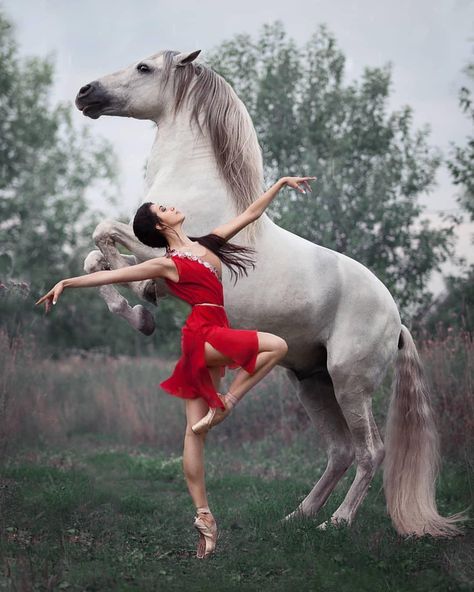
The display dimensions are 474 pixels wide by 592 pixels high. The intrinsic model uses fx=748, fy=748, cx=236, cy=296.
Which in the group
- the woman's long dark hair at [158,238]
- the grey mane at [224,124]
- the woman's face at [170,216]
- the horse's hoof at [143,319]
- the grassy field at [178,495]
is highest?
the grey mane at [224,124]

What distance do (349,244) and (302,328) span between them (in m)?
8.85

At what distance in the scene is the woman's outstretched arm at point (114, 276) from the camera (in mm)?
3666

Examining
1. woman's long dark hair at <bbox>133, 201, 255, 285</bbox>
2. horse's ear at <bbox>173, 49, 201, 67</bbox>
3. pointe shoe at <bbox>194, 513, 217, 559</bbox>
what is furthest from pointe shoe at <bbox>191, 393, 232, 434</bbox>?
horse's ear at <bbox>173, 49, 201, 67</bbox>

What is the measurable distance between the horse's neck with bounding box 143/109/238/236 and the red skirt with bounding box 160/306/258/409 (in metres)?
0.97

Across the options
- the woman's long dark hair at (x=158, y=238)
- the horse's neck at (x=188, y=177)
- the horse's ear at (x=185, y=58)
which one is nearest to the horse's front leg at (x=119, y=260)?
the horse's neck at (x=188, y=177)

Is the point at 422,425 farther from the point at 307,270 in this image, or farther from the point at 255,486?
the point at 255,486

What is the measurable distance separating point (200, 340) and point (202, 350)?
0.05m

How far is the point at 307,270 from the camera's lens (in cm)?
501

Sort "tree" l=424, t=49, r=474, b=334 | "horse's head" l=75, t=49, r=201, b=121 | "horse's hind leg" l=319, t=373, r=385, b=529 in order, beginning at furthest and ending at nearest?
"tree" l=424, t=49, r=474, b=334, "horse's hind leg" l=319, t=373, r=385, b=529, "horse's head" l=75, t=49, r=201, b=121

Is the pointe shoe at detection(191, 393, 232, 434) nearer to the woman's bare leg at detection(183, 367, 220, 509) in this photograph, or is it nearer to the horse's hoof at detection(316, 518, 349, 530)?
the woman's bare leg at detection(183, 367, 220, 509)

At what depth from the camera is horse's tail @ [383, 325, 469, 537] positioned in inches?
198

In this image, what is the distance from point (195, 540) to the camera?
4.82 m

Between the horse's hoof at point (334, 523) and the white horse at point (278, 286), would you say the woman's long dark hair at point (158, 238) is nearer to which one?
the white horse at point (278, 286)

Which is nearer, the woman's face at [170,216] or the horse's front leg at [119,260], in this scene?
the woman's face at [170,216]
